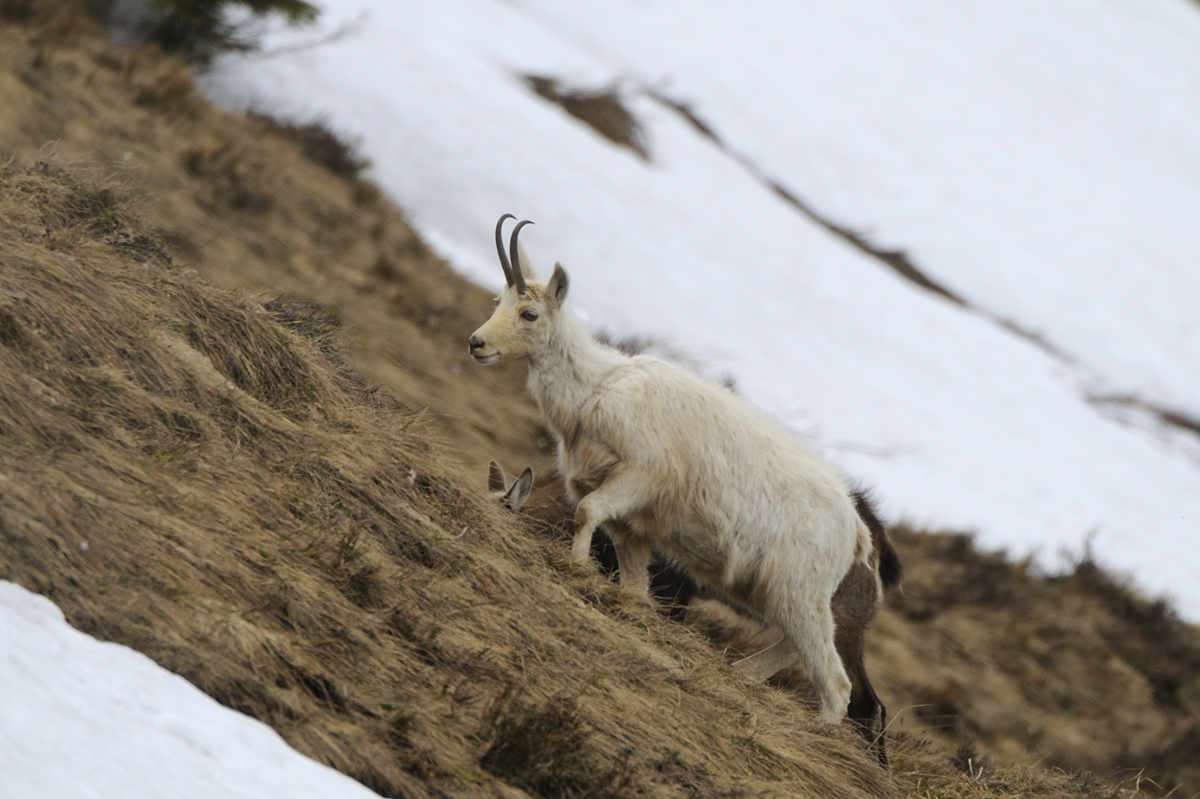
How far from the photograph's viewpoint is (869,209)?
24266 millimetres

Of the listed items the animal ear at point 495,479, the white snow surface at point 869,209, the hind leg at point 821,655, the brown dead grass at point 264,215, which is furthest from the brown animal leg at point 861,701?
the white snow surface at point 869,209

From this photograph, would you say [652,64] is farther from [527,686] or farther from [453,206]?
[527,686]

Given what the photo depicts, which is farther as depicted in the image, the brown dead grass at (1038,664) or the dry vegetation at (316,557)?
the brown dead grass at (1038,664)

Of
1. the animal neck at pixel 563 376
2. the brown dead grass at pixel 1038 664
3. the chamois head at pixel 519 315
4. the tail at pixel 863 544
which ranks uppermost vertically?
the chamois head at pixel 519 315

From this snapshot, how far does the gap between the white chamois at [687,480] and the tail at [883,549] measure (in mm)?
615

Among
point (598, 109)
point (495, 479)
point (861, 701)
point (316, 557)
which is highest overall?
point (316, 557)

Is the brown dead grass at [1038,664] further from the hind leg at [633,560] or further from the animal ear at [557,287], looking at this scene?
the animal ear at [557,287]

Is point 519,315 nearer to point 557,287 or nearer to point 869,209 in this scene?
point 557,287

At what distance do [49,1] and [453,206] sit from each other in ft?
17.8

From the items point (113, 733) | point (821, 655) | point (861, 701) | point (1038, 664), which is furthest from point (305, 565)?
point (1038, 664)

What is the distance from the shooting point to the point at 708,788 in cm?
529

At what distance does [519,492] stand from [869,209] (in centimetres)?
1837

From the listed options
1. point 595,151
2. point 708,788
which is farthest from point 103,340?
point 595,151

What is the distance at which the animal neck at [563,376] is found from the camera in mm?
7438
